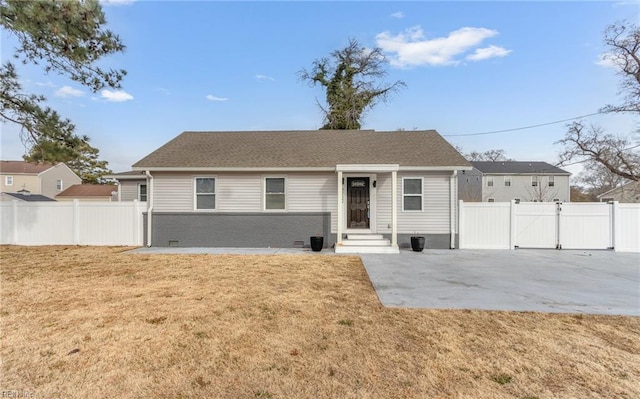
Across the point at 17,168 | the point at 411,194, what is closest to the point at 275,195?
the point at 411,194

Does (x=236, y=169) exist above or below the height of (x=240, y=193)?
above

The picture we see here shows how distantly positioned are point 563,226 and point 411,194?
5.44 meters

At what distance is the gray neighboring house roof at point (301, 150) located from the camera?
1134cm

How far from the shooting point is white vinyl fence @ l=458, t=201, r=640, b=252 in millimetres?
10555

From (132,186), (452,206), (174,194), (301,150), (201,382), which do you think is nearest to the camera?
(201,382)

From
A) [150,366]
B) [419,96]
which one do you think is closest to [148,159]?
[150,366]

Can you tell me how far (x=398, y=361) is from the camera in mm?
3133

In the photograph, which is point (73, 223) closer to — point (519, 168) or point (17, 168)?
point (17, 168)

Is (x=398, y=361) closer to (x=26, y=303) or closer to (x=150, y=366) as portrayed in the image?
(x=150, y=366)

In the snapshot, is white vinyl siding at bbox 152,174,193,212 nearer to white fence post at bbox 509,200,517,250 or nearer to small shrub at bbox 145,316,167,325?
small shrub at bbox 145,316,167,325

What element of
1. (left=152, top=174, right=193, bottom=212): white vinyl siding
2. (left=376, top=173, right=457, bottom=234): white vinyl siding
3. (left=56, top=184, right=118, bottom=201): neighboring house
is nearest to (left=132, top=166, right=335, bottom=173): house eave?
(left=152, top=174, right=193, bottom=212): white vinyl siding

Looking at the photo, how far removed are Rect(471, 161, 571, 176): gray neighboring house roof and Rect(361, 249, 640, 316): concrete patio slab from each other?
3353cm

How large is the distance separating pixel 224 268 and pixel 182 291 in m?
2.02

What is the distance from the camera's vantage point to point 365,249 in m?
10.4
